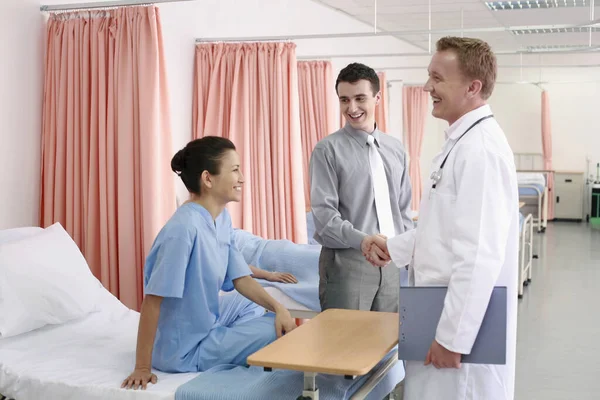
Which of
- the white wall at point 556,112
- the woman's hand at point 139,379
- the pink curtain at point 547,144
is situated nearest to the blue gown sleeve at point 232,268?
the woman's hand at point 139,379

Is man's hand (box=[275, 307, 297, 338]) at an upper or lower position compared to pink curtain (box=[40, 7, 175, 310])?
lower

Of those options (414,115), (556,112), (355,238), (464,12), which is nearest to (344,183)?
(355,238)

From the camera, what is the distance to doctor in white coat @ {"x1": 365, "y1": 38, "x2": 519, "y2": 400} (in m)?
2.16

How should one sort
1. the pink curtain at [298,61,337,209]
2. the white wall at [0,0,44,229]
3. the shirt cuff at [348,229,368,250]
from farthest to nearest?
the pink curtain at [298,61,337,209] < the white wall at [0,0,44,229] < the shirt cuff at [348,229,368,250]

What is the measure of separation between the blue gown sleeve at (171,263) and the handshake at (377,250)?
0.66 meters

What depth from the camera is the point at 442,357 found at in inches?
87.1

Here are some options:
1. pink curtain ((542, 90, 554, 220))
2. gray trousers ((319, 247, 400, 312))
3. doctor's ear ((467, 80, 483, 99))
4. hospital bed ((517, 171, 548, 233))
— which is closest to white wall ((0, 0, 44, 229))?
gray trousers ((319, 247, 400, 312))

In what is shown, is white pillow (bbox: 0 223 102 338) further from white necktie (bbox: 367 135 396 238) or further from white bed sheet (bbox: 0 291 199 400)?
white necktie (bbox: 367 135 396 238)

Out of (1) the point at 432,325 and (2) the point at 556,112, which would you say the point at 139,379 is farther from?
(2) the point at 556,112

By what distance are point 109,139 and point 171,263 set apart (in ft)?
5.58

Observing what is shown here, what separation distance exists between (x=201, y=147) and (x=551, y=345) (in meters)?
3.62

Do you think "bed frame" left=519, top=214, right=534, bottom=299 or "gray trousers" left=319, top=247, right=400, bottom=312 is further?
"bed frame" left=519, top=214, right=534, bottom=299

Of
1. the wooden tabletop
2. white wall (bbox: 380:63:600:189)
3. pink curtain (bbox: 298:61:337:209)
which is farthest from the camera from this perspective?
white wall (bbox: 380:63:600:189)

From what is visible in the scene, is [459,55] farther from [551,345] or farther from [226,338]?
[551,345]
